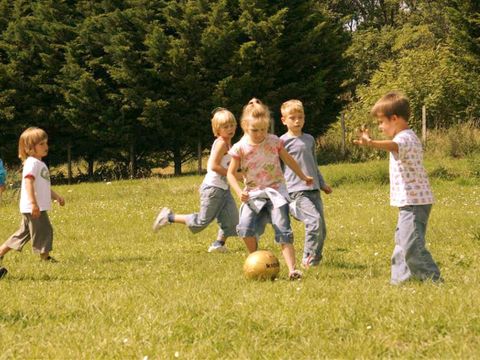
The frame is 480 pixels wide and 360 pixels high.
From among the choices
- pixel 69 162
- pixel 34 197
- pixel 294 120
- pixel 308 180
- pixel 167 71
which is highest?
pixel 167 71

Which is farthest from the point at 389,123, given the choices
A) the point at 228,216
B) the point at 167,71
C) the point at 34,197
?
the point at 167,71

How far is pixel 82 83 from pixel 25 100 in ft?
12.8

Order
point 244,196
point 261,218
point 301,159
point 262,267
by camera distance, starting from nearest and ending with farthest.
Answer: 1. point 262,267
2. point 244,196
3. point 261,218
4. point 301,159

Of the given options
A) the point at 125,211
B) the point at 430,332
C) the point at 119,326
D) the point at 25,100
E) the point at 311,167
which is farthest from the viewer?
the point at 25,100

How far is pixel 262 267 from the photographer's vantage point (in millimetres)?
7008

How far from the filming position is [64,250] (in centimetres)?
1059

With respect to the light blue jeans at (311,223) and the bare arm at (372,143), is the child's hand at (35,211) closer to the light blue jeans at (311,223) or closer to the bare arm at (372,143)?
the light blue jeans at (311,223)

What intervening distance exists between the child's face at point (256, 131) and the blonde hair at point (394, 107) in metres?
1.45

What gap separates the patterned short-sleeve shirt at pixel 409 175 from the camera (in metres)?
6.25

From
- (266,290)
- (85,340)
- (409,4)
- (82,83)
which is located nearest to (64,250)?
(266,290)

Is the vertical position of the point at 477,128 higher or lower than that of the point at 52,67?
lower

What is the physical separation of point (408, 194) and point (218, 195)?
368 cm

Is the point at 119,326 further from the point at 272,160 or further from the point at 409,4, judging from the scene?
the point at 409,4

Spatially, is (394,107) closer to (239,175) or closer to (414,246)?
(414,246)
